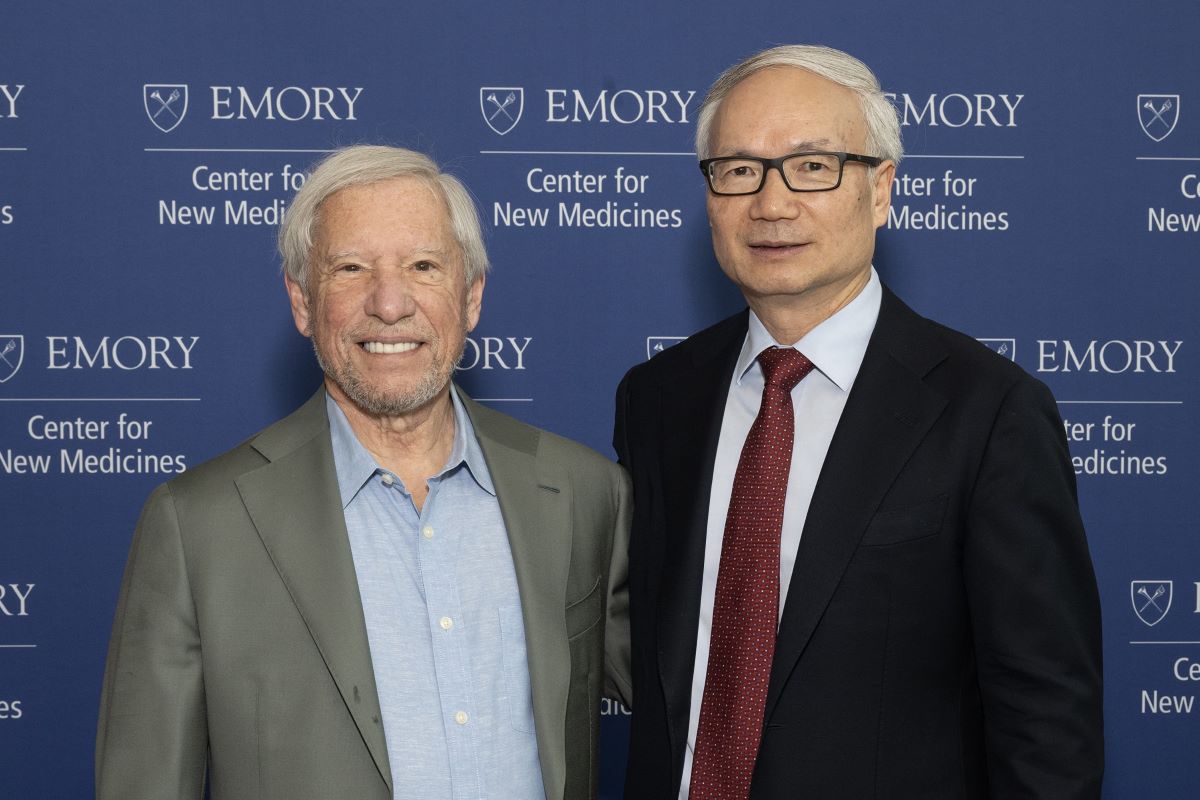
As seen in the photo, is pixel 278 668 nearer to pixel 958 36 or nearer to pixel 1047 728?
pixel 1047 728

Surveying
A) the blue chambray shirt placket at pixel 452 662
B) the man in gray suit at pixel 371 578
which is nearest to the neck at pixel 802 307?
the man in gray suit at pixel 371 578

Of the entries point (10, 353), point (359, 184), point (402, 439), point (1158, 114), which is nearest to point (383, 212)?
point (359, 184)

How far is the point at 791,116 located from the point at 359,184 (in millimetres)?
715

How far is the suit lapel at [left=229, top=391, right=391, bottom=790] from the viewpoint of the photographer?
1693 millimetres

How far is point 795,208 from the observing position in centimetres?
185

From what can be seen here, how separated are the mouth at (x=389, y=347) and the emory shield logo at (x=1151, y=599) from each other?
85.3 inches

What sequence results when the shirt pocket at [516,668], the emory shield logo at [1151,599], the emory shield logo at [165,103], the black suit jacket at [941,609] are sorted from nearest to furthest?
1. the black suit jacket at [941,609]
2. the shirt pocket at [516,668]
3. the emory shield logo at [165,103]
4. the emory shield logo at [1151,599]

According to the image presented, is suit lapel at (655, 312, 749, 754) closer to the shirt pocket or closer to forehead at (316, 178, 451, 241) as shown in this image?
the shirt pocket

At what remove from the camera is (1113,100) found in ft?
9.87

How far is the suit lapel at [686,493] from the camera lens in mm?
1871

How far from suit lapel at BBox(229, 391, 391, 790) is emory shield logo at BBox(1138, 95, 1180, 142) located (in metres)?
2.33

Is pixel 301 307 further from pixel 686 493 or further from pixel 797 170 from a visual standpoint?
pixel 797 170

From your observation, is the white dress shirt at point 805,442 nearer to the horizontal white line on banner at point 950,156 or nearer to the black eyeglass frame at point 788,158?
the black eyeglass frame at point 788,158

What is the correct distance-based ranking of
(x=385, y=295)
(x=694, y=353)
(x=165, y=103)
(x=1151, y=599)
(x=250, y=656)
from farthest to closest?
(x=1151, y=599) < (x=165, y=103) < (x=694, y=353) < (x=385, y=295) < (x=250, y=656)
